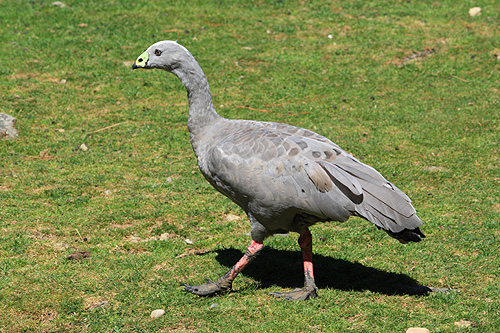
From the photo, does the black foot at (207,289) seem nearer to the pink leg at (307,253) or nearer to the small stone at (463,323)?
the pink leg at (307,253)

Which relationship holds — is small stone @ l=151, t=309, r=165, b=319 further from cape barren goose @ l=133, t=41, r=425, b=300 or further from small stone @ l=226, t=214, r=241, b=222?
small stone @ l=226, t=214, r=241, b=222

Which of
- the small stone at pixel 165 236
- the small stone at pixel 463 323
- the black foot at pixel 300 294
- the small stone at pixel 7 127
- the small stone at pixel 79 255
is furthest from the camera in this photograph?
the small stone at pixel 7 127

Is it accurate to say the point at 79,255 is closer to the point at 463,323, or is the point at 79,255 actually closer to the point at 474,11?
the point at 463,323

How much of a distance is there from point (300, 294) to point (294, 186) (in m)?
1.30

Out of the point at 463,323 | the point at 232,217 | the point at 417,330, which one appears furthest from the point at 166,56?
the point at 463,323

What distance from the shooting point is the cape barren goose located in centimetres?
613

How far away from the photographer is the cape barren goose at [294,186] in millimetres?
6129

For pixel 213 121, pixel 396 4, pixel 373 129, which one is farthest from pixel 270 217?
pixel 396 4

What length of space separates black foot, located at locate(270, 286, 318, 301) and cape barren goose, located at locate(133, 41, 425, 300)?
0.01 meters

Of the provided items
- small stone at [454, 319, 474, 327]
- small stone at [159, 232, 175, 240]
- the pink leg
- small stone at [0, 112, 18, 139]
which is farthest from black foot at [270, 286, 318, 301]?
small stone at [0, 112, 18, 139]

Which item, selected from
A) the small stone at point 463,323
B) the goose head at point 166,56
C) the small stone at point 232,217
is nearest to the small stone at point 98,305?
the small stone at point 232,217

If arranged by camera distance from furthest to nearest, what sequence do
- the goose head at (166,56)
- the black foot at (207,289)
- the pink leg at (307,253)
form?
the goose head at (166,56)
the pink leg at (307,253)
the black foot at (207,289)

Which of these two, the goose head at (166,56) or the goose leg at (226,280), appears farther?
the goose head at (166,56)

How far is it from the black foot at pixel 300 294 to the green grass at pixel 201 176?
10 cm
